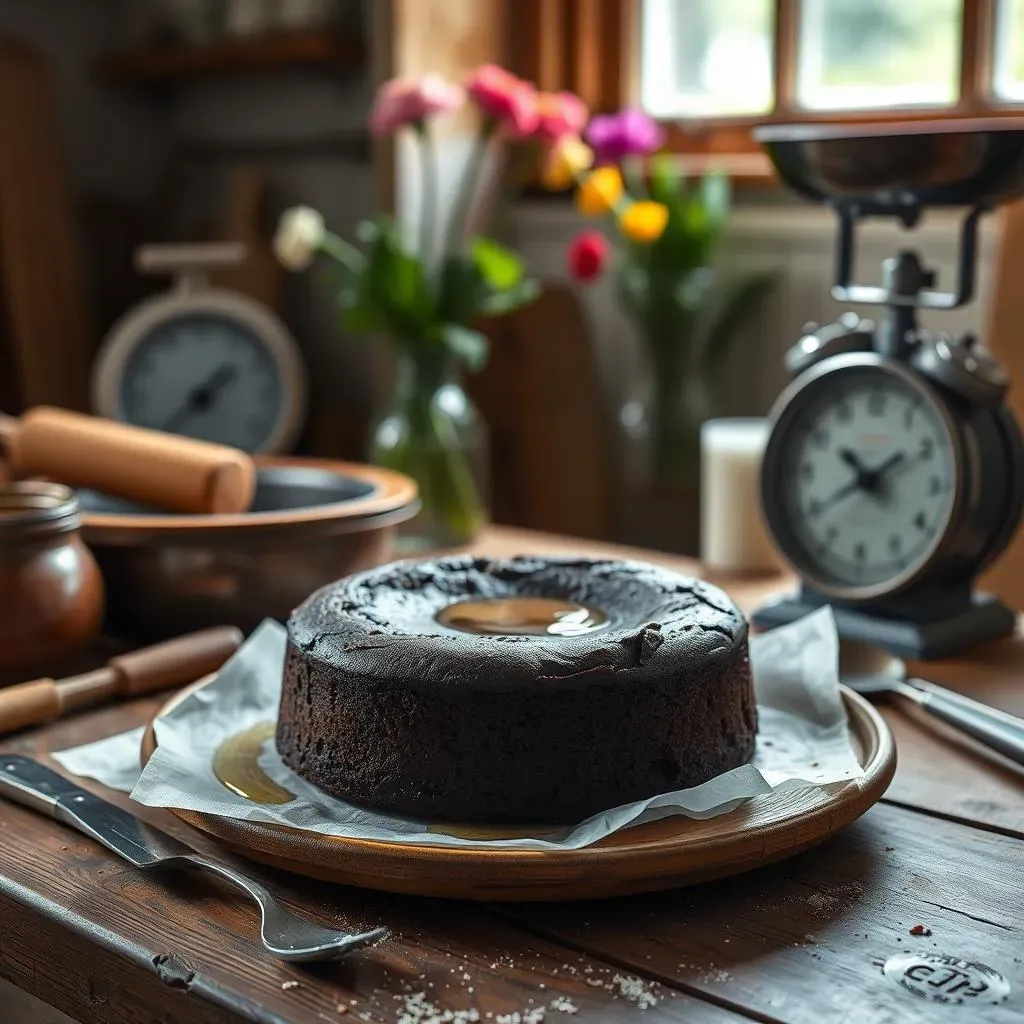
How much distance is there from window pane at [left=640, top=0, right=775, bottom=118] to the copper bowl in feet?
3.55

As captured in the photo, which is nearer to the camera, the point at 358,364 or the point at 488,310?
the point at 488,310

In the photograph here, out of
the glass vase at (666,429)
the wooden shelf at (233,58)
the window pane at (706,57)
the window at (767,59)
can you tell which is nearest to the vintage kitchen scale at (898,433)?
the window at (767,59)

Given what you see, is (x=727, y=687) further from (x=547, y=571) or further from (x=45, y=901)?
(x=45, y=901)

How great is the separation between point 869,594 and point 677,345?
85cm

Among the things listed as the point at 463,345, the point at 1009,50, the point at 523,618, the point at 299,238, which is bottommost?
the point at 523,618

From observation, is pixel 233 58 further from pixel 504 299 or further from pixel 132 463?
pixel 132 463

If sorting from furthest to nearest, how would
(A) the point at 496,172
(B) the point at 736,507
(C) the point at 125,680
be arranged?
(A) the point at 496,172
(B) the point at 736,507
(C) the point at 125,680

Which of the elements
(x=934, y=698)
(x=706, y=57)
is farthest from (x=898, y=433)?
(x=706, y=57)

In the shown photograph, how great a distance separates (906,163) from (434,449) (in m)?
0.69

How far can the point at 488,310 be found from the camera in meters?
1.74

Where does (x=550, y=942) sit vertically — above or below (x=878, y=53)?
below

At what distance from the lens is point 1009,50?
181 centimetres

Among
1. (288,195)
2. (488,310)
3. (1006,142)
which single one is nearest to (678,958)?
(1006,142)

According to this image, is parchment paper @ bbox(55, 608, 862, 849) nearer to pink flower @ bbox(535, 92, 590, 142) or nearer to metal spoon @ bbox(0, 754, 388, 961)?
metal spoon @ bbox(0, 754, 388, 961)
